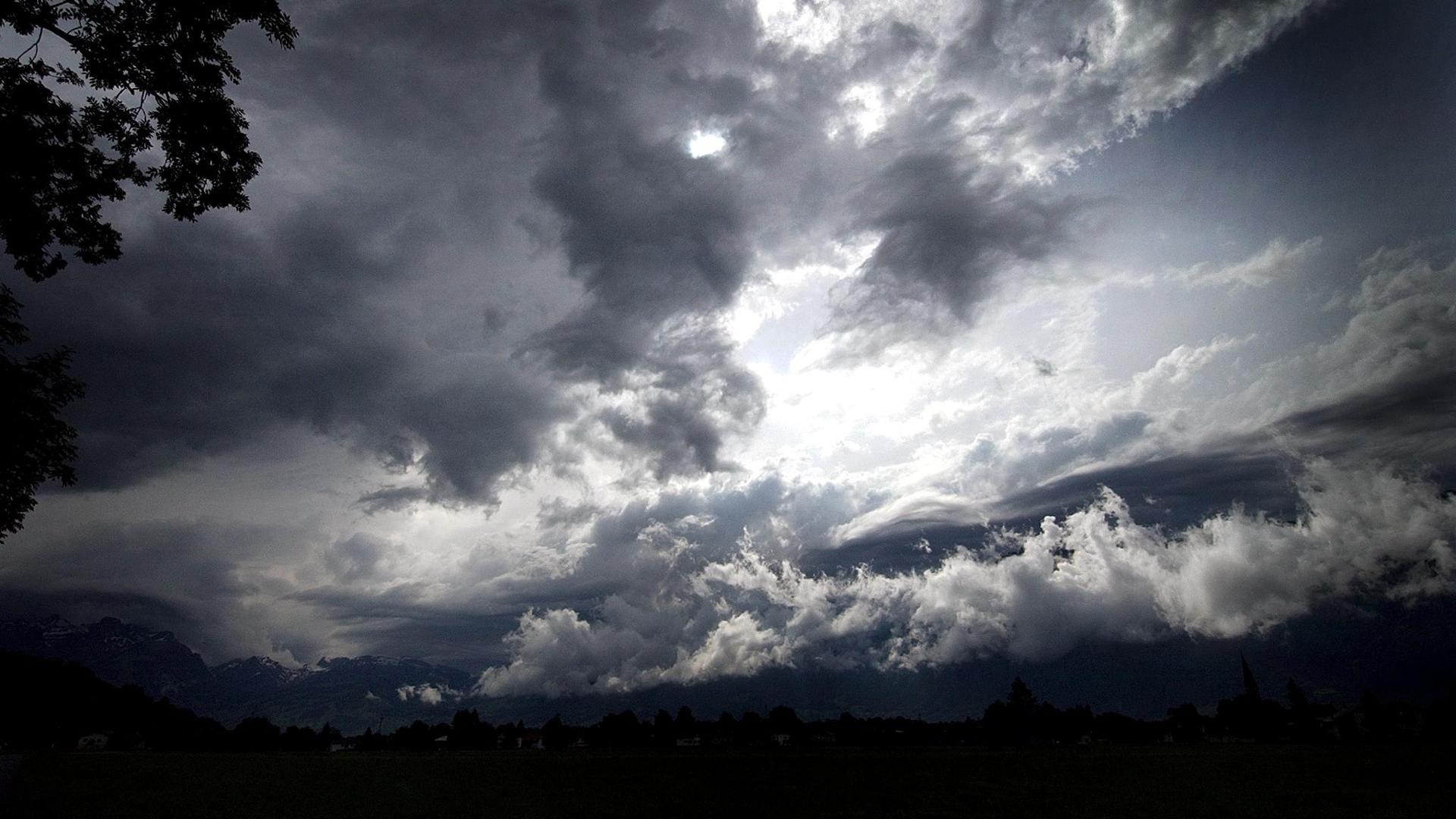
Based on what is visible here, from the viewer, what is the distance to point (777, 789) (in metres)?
48.9

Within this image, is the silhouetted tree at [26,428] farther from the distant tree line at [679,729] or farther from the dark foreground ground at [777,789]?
the distant tree line at [679,729]

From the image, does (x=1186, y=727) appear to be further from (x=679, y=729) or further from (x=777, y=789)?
(x=777, y=789)

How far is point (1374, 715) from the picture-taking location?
18538 cm

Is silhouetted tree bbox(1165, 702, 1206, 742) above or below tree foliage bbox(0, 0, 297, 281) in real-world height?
below

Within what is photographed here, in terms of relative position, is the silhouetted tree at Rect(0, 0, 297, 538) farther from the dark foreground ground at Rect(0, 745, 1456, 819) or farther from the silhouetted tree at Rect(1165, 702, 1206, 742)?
the silhouetted tree at Rect(1165, 702, 1206, 742)

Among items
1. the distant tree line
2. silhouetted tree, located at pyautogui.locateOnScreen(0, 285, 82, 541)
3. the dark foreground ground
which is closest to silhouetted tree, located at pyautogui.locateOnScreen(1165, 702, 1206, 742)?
the distant tree line

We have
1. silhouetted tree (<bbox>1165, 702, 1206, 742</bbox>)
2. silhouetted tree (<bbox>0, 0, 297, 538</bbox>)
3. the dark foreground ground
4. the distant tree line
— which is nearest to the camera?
silhouetted tree (<bbox>0, 0, 297, 538</bbox>)

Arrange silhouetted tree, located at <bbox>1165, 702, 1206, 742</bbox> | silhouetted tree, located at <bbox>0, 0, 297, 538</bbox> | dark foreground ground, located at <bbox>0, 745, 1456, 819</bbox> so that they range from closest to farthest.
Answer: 1. silhouetted tree, located at <bbox>0, 0, 297, 538</bbox>
2. dark foreground ground, located at <bbox>0, 745, 1456, 819</bbox>
3. silhouetted tree, located at <bbox>1165, 702, 1206, 742</bbox>

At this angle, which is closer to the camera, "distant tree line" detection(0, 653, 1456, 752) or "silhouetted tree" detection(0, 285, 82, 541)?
"silhouetted tree" detection(0, 285, 82, 541)

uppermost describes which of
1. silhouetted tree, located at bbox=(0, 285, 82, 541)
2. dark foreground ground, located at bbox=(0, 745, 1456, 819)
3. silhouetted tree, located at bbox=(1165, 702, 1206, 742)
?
silhouetted tree, located at bbox=(0, 285, 82, 541)

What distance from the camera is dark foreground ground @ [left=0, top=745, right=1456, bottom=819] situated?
37.0 metres

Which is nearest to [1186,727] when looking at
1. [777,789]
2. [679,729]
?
[679,729]

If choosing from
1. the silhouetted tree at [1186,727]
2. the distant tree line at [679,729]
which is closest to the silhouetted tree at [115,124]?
the distant tree line at [679,729]

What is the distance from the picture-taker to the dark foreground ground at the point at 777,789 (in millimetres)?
37031
